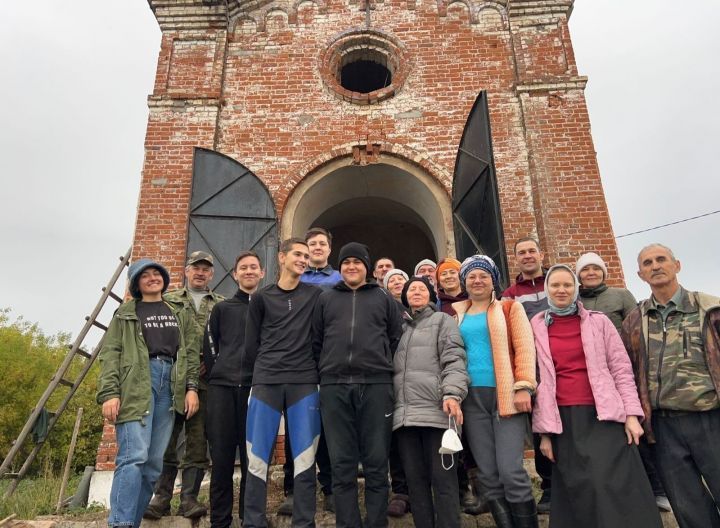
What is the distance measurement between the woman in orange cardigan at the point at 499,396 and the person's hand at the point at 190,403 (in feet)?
5.77

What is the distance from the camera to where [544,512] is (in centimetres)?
331

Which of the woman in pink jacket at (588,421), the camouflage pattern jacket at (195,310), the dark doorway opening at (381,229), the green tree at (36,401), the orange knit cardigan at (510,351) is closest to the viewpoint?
the woman in pink jacket at (588,421)

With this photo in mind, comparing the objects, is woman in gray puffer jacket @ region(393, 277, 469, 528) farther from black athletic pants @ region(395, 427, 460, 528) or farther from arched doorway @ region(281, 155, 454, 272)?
arched doorway @ region(281, 155, 454, 272)

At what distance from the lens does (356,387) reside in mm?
2912

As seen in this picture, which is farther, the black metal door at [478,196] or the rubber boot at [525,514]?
the black metal door at [478,196]

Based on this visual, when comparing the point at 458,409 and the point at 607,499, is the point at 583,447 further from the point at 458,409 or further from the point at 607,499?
the point at 458,409

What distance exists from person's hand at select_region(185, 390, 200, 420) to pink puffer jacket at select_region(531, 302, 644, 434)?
213cm

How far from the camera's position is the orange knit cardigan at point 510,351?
112 inches

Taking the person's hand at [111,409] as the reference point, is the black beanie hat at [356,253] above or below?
above

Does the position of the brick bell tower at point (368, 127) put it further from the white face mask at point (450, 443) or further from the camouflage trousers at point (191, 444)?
the white face mask at point (450, 443)

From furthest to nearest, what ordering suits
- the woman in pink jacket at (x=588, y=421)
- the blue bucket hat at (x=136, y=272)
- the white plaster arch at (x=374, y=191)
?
the white plaster arch at (x=374, y=191), the blue bucket hat at (x=136, y=272), the woman in pink jacket at (x=588, y=421)

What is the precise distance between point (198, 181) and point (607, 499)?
5.34 meters

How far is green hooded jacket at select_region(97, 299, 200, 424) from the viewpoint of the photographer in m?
3.11

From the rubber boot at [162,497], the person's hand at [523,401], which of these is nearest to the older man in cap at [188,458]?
the rubber boot at [162,497]
